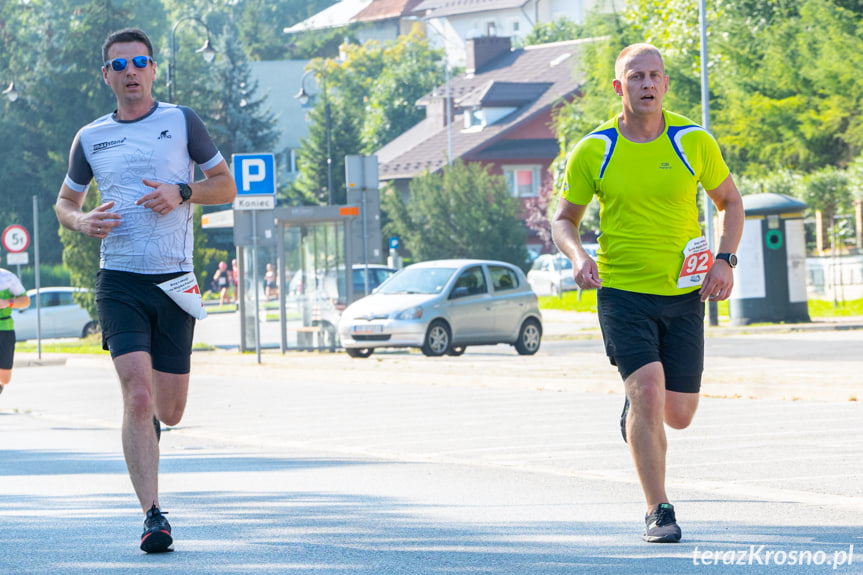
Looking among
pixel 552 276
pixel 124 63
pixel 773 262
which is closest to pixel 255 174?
pixel 773 262

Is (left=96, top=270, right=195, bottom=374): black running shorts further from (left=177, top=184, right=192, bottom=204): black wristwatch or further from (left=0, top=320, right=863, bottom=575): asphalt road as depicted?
(left=0, top=320, right=863, bottom=575): asphalt road

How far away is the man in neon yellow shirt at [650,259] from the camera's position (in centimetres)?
680

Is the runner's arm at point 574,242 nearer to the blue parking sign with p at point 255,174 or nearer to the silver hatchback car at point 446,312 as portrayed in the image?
the blue parking sign with p at point 255,174

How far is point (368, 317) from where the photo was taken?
79.2ft

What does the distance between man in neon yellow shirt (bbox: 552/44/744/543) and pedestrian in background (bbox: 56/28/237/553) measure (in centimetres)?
168

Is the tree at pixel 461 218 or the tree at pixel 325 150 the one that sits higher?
the tree at pixel 325 150

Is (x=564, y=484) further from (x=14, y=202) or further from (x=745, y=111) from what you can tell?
(x=14, y=202)

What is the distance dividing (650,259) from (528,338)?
18523 millimetres

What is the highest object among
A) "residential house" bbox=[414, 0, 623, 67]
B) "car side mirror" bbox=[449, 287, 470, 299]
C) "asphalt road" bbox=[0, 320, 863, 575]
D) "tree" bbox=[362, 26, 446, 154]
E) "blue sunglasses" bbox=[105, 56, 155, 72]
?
"residential house" bbox=[414, 0, 623, 67]

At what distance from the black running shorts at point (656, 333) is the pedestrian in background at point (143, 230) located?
5.84ft

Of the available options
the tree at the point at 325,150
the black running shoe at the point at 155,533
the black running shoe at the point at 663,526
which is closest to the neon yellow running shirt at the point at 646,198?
the black running shoe at the point at 663,526

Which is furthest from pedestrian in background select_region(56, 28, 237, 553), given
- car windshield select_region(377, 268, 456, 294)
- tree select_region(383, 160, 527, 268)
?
tree select_region(383, 160, 527, 268)

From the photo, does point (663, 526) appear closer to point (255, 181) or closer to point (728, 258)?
point (728, 258)

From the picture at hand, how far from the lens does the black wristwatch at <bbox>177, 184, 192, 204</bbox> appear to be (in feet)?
22.7
